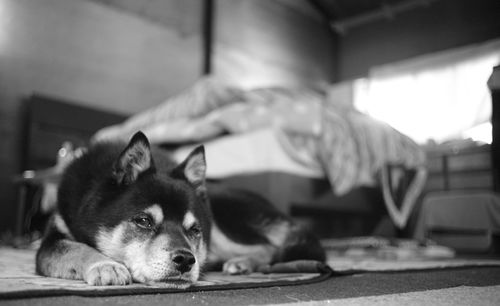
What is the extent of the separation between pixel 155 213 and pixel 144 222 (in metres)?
0.04

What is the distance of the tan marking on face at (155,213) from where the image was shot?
1335 mm

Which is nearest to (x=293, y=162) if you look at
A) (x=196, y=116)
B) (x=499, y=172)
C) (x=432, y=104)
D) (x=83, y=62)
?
(x=196, y=116)

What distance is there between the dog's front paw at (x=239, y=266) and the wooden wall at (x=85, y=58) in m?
3.01

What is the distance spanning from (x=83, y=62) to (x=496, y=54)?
471 centimetres

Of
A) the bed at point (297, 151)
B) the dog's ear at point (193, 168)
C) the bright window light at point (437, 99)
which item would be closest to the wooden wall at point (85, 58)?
the bed at point (297, 151)

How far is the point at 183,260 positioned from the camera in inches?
48.0

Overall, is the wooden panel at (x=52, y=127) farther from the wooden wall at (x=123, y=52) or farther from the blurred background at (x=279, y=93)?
the wooden wall at (x=123, y=52)

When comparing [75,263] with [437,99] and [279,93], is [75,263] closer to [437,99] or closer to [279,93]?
[279,93]

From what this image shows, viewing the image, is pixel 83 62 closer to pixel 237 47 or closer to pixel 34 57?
pixel 34 57

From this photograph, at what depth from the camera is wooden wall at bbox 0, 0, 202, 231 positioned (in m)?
4.02

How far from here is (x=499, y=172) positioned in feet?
8.36

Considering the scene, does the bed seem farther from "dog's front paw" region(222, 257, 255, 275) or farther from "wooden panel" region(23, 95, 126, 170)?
"wooden panel" region(23, 95, 126, 170)

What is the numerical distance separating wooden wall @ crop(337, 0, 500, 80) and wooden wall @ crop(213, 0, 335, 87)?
1.37 ft

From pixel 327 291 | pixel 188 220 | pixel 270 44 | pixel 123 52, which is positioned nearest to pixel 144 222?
pixel 188 220
